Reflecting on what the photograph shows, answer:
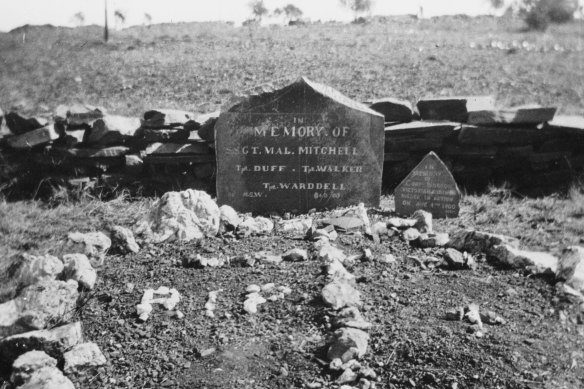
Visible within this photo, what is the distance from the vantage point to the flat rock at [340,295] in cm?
335

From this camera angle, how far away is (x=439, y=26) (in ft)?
83.0

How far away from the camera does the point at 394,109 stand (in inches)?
288

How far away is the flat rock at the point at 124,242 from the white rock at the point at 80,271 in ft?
1.59

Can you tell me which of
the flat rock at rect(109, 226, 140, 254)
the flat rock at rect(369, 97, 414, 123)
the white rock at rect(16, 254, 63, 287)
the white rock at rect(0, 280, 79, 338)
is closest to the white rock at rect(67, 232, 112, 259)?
the flat rock at rect(109, 226, 140, 254)

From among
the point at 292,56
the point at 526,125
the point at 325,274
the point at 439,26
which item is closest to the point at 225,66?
the point at 292,56

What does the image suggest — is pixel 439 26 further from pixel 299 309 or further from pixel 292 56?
pixel 299 309

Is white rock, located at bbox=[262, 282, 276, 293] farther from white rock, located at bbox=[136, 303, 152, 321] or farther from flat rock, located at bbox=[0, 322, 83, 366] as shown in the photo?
flat rock, located at bbox=[0, 322, 83, 366]

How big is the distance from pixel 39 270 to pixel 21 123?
4547 mm

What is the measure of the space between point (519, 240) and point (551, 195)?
1809 mm

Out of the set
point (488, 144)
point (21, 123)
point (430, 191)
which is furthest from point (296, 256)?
point (21, 123)

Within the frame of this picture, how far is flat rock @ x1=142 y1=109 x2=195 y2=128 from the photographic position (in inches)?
285

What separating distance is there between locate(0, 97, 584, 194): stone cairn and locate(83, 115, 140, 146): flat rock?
0.01m

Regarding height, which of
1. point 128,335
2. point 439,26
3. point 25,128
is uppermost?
point 439,26

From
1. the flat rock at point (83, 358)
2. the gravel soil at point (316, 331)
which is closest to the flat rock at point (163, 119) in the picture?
the gravel soil at point (316, 331)
